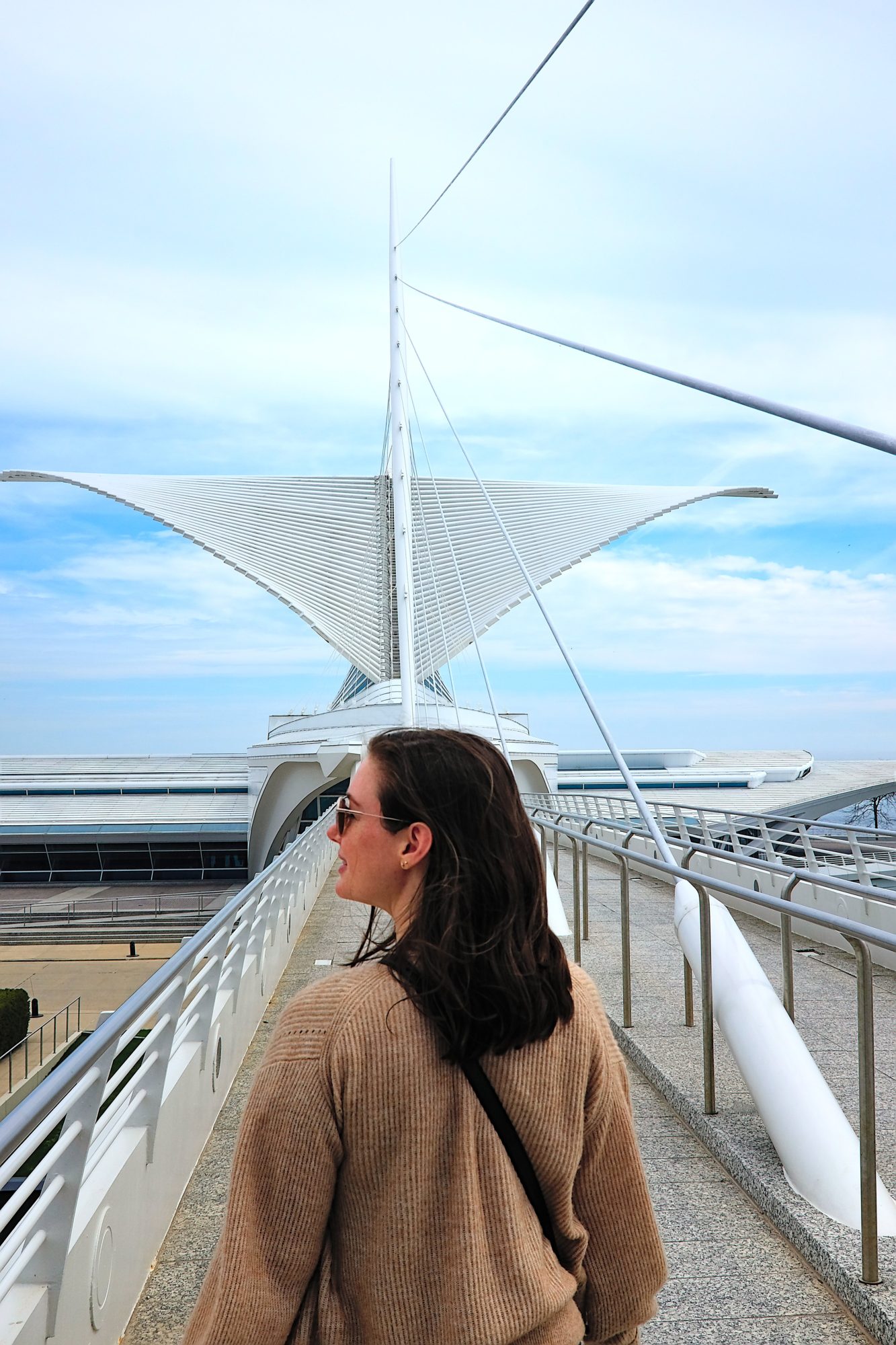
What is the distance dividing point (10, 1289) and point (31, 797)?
36.6m

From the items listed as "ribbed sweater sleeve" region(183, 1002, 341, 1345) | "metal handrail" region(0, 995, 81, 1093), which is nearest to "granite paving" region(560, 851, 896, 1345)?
"ribbed sweater sleeve" region(183, 1002, 341, 1345)

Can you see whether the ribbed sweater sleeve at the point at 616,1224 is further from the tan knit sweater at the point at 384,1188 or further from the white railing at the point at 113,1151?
the white railing at the point at 113,1151

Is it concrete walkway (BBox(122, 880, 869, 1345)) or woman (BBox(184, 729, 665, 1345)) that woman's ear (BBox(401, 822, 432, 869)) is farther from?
concrete walkway (BBox(122, 880, 869, 1345))

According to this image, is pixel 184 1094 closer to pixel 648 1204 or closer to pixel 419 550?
pixel 648 1204

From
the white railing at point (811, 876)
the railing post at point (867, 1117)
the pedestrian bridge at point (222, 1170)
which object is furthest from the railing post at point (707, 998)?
the railing post at point (867, 1117)

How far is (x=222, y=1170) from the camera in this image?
3.76 meters

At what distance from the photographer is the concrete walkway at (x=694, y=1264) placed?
2.51 metres

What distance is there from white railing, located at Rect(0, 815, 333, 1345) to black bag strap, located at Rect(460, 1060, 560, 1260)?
0.93 m

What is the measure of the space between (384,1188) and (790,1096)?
90.3 inches

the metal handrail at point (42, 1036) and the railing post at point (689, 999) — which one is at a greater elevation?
the railing post at point (689, 999)

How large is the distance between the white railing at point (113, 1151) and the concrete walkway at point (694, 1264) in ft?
0.25

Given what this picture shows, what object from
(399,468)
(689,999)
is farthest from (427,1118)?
(399,468)

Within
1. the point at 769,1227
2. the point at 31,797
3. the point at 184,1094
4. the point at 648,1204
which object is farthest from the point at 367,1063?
the point at 31,797

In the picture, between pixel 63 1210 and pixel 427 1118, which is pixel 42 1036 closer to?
pixel 63 1210
